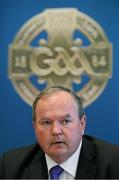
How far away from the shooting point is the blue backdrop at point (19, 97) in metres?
Answer: 2.13

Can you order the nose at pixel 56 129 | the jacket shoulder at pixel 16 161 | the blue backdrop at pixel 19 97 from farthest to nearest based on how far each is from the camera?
the blue backdrop at pixel 19 97
the jacket shoulder at pixel 16 161
the nose at pixel 56 129

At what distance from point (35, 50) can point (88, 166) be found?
1.11 meters

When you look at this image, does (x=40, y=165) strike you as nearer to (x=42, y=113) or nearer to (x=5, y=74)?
(x=42, y=113)

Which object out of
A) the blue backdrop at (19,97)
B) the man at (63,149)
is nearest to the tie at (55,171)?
the man at (63,149)

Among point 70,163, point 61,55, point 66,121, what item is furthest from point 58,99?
point 61,55

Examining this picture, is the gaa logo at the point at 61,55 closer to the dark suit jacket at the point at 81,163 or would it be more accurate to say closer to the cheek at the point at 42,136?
the dark suit jacket at the point at 81,163

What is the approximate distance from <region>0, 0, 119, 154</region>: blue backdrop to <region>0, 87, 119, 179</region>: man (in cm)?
84

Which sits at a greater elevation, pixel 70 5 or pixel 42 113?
pixel 70 5

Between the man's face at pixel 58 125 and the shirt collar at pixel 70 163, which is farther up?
the man's face at pixel 58 125

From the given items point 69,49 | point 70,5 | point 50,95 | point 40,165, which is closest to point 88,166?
point 40,165

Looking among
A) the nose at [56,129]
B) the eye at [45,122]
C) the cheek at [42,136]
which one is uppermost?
the eye at [45,122]

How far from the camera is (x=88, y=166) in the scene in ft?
4.02

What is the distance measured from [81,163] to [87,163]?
0.07 feet

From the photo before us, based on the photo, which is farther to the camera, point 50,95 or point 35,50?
point 35,50
